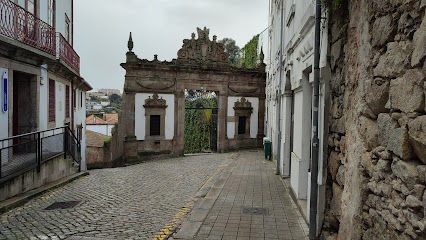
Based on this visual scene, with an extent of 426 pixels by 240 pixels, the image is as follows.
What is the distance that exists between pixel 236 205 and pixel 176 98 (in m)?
12.2

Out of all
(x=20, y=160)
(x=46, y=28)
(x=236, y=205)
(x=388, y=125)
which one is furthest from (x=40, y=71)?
(x=388, y=125)

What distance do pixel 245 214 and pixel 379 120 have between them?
4262 mm

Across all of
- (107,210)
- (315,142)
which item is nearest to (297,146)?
(315,142)

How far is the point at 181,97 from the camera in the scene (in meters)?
18.8

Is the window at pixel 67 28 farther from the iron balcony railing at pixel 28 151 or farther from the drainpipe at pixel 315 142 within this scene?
the drainpipe at pixel 315 142

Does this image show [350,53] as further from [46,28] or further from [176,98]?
[176,98]

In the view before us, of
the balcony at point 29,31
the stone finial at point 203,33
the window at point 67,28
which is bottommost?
the balcony at point 29,31

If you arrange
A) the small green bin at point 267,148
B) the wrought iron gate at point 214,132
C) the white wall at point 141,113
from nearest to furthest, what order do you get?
the small green bin at point 267,148
the white wall at point 141,113
the wrought iron gate at point 214,132

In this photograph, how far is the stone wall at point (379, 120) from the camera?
2295mm

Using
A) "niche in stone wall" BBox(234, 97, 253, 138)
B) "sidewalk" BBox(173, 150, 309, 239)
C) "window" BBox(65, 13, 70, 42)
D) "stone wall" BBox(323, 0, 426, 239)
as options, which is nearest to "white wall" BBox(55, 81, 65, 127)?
"window" BBox(65, 13, 70, 42)

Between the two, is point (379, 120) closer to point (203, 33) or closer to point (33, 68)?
point (33, 68)

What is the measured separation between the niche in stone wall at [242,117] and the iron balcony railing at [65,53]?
383 inches

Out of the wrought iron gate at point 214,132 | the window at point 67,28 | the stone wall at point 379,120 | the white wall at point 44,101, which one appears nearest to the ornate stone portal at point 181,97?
the wrought iron gate at point 214,132

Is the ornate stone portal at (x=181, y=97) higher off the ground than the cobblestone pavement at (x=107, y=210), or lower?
higher
